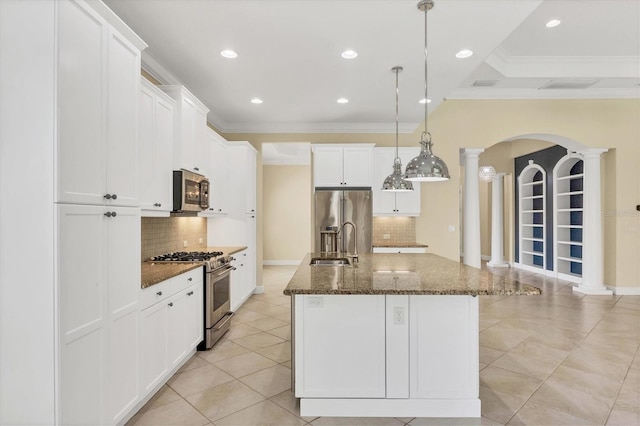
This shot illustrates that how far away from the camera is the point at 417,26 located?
2.89 meters

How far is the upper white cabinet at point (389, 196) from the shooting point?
224 inches

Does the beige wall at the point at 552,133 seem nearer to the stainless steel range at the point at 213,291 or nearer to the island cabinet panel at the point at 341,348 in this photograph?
the stainless steel range at the point at 213,291

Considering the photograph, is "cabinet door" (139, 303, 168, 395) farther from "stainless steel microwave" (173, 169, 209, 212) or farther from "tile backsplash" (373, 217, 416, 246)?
"tile backsplash" (373, 217, 416, 246)

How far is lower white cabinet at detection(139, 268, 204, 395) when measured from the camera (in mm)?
2504

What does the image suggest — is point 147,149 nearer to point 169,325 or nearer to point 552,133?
point 169,325

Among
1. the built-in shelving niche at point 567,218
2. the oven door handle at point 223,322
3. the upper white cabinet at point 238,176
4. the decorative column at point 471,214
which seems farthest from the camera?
the built-in shelving niche at point 567,218

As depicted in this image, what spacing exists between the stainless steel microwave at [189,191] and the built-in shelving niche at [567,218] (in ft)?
22.7

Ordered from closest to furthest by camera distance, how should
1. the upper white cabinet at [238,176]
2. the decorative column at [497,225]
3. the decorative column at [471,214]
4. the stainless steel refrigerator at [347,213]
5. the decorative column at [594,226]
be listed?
the upper white cabinet at [238,176] < the stainless steel refrigerator at [347,213] < the decorative column at [594,226] < the decorative column at [471,214] < the decorative column at [497,225]

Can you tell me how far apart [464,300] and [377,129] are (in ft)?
13.7

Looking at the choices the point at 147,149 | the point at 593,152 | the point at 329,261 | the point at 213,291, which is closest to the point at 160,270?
the point at 213,291

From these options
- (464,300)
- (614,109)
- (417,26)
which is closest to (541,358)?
(464,300)

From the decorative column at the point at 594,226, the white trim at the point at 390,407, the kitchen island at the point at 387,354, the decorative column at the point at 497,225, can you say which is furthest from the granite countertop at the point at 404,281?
the decorative column at the point at 497,225

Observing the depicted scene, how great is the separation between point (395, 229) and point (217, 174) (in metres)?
3.02

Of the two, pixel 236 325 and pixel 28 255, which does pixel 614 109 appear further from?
pixel 28 255
